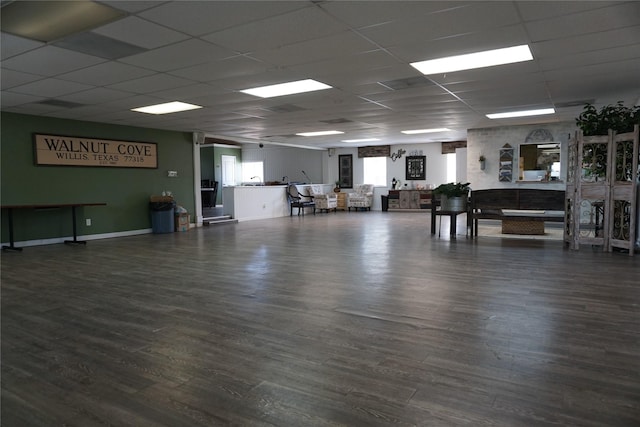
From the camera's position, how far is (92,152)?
27.0ft

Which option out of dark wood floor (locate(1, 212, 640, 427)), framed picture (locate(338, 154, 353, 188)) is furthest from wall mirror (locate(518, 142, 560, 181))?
framed picture (locate(338, 154, 353, 188))

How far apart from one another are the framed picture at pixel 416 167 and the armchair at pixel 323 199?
2.79m

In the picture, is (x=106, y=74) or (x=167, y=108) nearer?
(x=106, y=74)

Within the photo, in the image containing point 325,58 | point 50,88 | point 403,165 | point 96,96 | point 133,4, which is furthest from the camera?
point 403,165

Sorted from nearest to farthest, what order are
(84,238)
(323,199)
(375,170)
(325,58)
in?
(325,58)
(84,238)
(323,199)
(375,170)

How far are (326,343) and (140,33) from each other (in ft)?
9.76

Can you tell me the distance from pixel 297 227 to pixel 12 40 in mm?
6835

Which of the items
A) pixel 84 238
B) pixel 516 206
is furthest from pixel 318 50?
pixel 84 238

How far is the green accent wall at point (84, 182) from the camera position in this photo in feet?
23.4

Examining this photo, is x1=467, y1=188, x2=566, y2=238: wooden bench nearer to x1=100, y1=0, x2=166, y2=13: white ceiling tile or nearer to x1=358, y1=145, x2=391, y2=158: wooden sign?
x1=100, y1=0, x2=166, y2=13: white ceiling tile

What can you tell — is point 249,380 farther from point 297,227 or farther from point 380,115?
point 297,227

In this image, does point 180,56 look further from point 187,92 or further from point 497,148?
point 497,148

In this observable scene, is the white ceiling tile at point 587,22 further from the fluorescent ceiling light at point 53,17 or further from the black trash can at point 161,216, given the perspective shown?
the black trash can at point 161,216

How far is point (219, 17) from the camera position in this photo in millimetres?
3295
